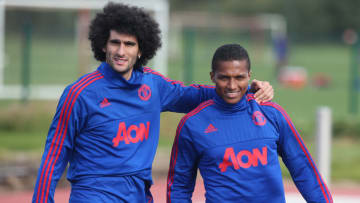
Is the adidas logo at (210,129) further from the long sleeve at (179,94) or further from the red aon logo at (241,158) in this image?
the long sleeve at (179,94)

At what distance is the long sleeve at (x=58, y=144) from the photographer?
138 inches

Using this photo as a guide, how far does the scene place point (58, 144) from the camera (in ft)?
11.6

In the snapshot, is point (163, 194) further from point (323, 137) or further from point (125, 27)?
point (125, 27)

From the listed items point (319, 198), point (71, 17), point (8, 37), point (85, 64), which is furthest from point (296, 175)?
point (8, 37)

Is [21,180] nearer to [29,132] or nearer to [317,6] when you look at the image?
[29,132]

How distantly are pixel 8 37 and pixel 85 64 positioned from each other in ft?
33.3

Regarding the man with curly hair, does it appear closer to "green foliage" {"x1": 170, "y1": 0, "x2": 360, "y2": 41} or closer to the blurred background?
the blurred background

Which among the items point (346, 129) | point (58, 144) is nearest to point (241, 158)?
point (58, 144)

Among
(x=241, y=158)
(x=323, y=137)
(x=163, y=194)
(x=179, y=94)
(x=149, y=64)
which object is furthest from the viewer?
(x=149, y=64)

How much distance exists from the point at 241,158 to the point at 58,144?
991mm

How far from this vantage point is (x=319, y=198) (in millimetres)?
3594

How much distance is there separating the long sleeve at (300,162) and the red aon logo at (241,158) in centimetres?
17

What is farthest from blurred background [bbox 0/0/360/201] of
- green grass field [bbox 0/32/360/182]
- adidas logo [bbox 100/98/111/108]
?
adidas logo [bbox 100/98/111/108]

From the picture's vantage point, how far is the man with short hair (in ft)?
11.5
